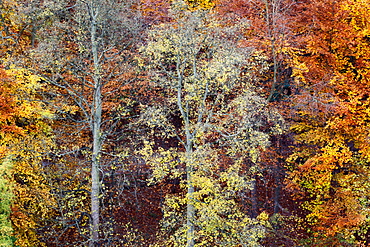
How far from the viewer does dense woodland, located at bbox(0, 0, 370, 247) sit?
1622cm

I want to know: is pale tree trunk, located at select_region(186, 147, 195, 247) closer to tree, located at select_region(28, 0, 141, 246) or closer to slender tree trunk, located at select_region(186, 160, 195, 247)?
slender tree trunk, located at select_region(186, 160, 195, 247)

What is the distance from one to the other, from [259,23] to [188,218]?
11194 mm

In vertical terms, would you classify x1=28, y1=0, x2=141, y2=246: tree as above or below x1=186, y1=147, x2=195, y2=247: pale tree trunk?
above

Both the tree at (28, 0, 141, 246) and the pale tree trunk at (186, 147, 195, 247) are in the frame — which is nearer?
the pale tree trunk at (186, 147, 195, 247)

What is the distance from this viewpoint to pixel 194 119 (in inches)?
743

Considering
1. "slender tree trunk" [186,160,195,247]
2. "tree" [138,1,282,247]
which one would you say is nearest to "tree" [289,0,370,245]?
"tree" [138,1,282,247]

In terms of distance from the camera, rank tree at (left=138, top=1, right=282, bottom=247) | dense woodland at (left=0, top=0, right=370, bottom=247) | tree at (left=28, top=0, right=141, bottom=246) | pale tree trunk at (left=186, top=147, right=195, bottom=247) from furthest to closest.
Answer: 1. tree at (left=28, top=0, right=141, bottom=246)
2. dense woodland at (left=0, top=0, right=370, bottom=247)
3. pale tree trunk at (left=186, top=147, right=195, bottom=247)
4. tree at (left=138, top=1, right=282, bottom=247)

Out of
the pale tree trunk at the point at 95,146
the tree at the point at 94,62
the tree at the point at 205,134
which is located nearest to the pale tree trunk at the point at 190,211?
the tree at the point at 205,134

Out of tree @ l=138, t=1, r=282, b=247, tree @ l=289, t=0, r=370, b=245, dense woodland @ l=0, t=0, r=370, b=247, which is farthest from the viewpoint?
tree @ l=289, t=0, r=370, b=245

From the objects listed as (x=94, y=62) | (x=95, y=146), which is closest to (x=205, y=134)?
(x=95, y=146)

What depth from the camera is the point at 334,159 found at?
18.6 meters

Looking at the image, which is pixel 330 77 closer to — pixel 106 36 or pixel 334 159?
pixel 334 159

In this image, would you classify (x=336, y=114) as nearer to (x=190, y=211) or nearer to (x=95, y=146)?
(x=190, y=211)

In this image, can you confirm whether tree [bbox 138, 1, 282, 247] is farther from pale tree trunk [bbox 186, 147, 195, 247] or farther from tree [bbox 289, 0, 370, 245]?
tree [bbox 289, 0, 370, 245]
